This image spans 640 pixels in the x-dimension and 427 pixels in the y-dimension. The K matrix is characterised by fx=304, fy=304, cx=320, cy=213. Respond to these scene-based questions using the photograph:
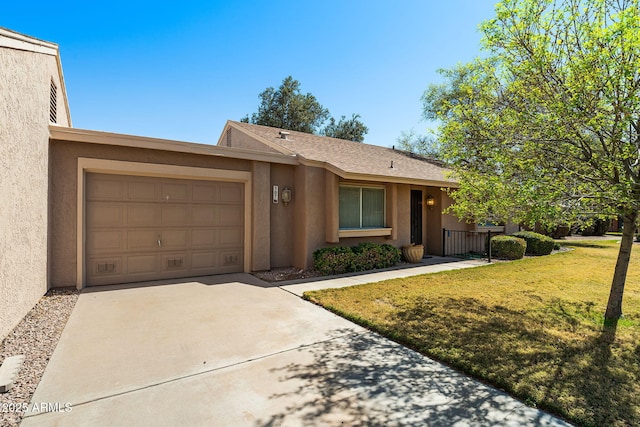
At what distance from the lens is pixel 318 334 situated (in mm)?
4160

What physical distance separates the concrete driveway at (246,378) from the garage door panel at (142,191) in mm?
2740

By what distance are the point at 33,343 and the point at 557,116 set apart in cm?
704

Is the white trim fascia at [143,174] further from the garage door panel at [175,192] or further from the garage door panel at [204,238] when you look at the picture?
the garage door panel at [204,238]

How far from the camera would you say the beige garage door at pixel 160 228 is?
646 cm

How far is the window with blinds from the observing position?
29.9 feet

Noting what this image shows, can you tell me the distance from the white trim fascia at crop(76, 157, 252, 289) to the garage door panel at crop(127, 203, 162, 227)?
2.34 ft

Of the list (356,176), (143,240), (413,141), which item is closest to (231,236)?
(143,240)

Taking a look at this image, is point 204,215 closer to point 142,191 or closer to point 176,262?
point 176,262

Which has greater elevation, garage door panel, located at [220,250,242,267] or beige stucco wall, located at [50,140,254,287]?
beige stucco wall, located at [50,140,254,287]

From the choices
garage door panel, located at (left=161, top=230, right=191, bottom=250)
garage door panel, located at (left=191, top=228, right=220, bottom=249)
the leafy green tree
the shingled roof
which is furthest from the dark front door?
the leafy green tree

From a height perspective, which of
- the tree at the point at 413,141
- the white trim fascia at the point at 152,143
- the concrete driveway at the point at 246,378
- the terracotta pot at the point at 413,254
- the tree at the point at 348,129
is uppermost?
the tree at the point at 348,129

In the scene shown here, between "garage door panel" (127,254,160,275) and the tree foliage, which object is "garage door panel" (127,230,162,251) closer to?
"garage door panel" (127,254,160,275)

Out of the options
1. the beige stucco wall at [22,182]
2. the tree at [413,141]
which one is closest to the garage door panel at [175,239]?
the beige stucco wall at [22,182]

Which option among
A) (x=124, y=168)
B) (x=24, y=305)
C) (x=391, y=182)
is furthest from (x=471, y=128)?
(x=24, y=305)
